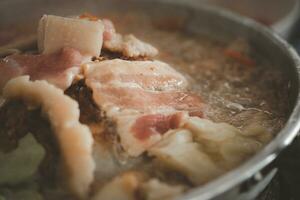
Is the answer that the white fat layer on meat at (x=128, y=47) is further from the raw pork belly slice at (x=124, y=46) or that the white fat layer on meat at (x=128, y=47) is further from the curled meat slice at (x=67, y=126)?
the curled meat slice at (x=67, y=126)

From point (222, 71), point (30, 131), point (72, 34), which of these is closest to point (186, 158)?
point (30, 131)

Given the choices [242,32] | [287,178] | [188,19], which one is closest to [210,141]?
[287,178]

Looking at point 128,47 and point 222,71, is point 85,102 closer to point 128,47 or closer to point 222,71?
point 128,47

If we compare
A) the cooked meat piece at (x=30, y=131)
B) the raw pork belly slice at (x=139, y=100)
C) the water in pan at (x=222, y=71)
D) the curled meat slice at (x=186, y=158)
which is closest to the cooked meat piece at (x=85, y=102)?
the raw pork belly slice at (x=139, y=100)

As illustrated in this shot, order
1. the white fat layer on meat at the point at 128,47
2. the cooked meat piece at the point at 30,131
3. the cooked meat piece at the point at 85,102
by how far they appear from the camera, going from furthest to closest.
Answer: the white fat layer on meat at the point at 128,47, the cooked meat piece at the point at 85,102, the cooked meat piece at the point at 30,131

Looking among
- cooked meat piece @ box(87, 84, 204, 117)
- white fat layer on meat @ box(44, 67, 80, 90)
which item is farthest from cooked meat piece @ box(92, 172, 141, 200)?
white fat layer on meat @ box(44, 67, 80, 90)

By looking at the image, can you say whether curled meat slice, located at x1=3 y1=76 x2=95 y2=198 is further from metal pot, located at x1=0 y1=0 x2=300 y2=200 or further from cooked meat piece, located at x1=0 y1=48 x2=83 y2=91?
metal pot, located at x1=0 y1=0 x2=300 y2=200
